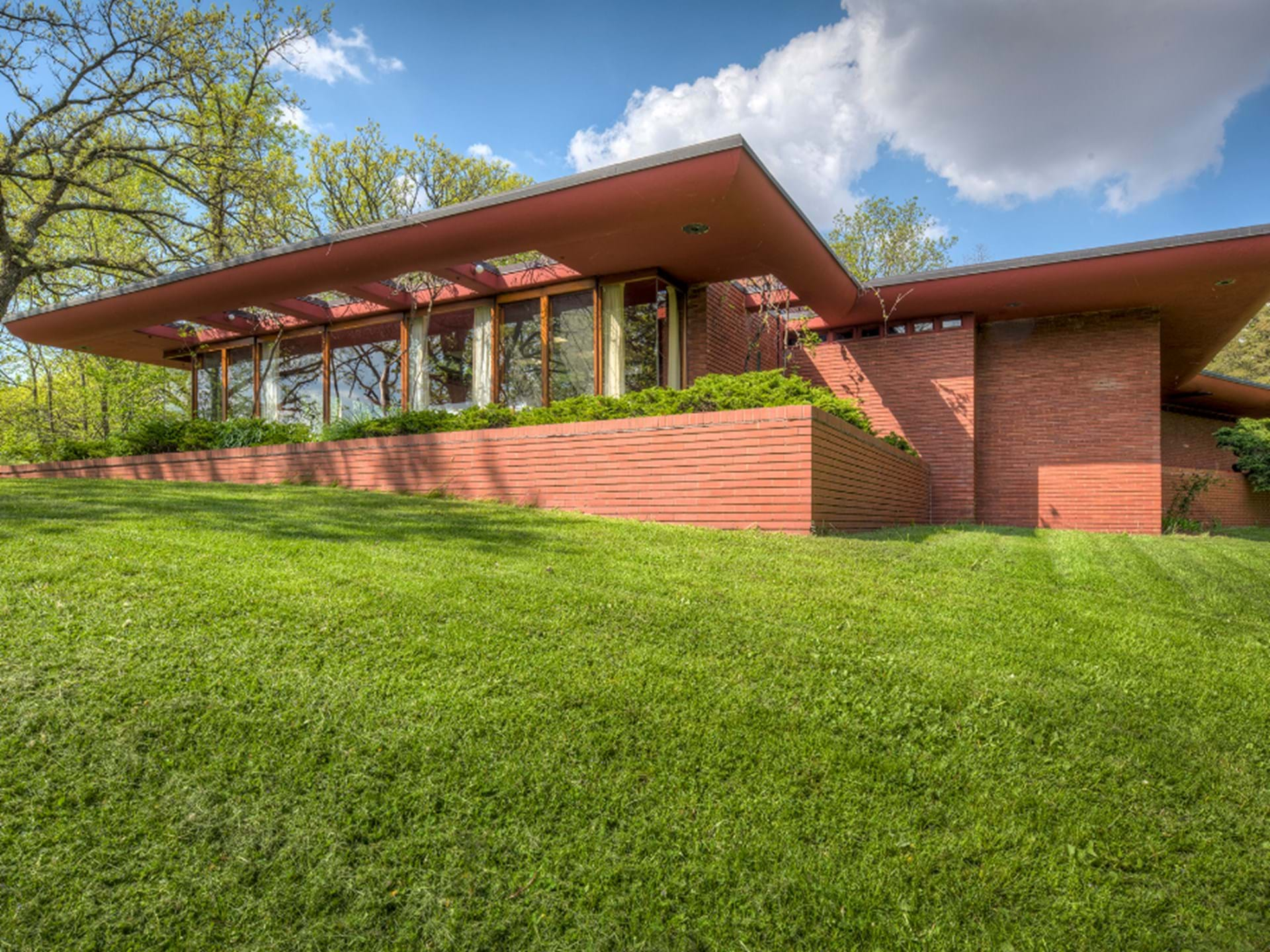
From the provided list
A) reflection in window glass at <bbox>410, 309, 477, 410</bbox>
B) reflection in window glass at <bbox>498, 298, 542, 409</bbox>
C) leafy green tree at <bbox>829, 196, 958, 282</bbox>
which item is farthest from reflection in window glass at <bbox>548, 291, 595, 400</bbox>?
leafy green tree at <bbox>829, 196, 958, 282</bbox>

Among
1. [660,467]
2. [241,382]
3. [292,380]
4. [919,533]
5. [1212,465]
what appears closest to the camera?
[660,467]

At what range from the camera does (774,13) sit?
35.4ft

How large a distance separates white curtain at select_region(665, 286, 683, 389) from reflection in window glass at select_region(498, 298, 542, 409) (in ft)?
6.97

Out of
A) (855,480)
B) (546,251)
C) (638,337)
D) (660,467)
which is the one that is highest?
(546,251)

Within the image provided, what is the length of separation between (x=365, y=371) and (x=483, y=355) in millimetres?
2958

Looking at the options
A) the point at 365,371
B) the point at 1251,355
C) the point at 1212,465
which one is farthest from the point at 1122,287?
the point at 1251,355

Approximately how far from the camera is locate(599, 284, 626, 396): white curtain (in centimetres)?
1113

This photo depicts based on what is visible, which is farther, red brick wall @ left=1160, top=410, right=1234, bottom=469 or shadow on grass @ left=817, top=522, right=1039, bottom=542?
red brick wall @ left=1160, top=410, right=1234, bottom=469

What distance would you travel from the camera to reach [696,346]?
1145 centimetres

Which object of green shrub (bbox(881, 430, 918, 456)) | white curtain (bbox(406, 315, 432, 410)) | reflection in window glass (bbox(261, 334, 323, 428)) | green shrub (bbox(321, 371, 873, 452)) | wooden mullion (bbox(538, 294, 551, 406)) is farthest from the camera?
reflection in window glass (bbox(261, 334, 323, 428))

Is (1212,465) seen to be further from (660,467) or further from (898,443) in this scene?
(660,467)

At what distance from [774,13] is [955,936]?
12.1m

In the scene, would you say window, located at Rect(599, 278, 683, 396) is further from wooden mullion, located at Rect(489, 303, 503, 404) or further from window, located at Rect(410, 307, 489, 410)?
window, located at Rect(410, 307, 489, 410)

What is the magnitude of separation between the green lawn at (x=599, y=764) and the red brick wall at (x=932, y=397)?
27.1ft
